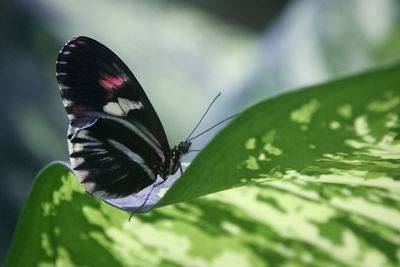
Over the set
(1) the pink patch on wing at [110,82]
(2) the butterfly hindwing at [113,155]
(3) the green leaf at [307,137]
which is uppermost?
(3) the green leaf at [307,137]

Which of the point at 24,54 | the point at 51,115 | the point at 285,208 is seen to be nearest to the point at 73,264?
the point at 285,208

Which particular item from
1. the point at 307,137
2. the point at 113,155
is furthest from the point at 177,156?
the point at 307,137

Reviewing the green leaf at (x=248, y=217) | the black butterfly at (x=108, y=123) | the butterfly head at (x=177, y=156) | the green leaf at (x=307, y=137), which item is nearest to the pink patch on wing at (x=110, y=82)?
the black butterfly at (x=108, y=123)

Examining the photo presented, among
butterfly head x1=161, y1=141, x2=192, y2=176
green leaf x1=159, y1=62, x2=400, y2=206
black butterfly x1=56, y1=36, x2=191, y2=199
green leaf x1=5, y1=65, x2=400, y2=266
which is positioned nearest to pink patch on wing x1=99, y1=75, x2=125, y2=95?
black butterfly x1=56, y1=36, x2=191, y2=199

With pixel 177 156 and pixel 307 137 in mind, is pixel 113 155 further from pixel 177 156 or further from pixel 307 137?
pixel 307 137

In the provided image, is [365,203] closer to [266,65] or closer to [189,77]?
[266,65]

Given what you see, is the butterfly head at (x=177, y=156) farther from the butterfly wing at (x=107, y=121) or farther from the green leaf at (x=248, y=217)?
the green leaf at (x=248, y=217)

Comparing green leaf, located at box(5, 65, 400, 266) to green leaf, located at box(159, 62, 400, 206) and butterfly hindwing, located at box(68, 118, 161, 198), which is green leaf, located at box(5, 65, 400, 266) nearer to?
green leaf, located at box(159, 62, 400, 206)
